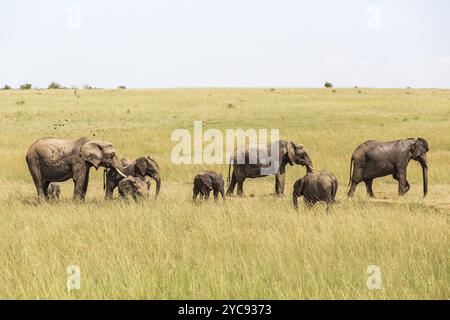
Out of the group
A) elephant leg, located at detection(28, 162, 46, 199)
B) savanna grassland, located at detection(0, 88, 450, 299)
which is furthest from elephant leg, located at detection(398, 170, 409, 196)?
elephant leg, located at detection(28, 162, 46, 199)

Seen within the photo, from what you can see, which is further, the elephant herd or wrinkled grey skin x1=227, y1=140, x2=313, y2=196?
wrinkled grey skin x1=227, y1=140, x2=313, y2=196

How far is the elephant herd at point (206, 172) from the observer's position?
12266mm

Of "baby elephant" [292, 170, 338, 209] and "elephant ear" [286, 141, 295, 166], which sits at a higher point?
"elephant ear" [286, 141, 295, 166]

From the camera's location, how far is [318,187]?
466 inches

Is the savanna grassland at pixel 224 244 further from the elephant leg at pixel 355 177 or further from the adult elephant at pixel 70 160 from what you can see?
the adult elephant at pixel 70 160

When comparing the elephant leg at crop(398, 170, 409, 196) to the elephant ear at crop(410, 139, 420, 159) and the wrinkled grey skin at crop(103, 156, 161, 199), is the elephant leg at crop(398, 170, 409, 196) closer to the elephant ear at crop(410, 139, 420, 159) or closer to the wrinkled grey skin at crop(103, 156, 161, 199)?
the elephant ear at crop(410, 139, 420, 159)

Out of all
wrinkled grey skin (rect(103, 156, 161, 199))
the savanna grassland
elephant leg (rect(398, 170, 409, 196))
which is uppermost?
wrinkled grey skin (rect(103, 156, 161, 199))

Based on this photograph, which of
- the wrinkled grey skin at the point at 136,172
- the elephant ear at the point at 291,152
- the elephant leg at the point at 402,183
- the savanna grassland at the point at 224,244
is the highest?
the elephant ear at the point at 291,152

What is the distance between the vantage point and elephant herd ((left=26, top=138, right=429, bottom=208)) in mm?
12266

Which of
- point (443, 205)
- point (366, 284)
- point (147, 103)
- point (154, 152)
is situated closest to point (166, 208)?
point (366, 284)

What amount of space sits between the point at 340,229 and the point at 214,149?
16150mm

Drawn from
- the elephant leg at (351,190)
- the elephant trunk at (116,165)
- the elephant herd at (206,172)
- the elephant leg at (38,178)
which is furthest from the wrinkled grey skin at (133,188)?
the elephant leg at (351,190)
